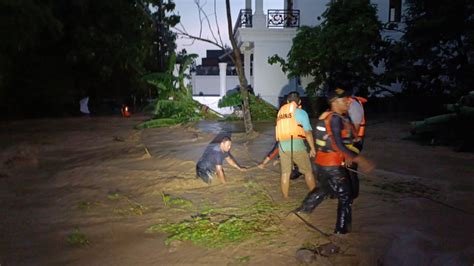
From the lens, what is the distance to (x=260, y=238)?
484 centimetres

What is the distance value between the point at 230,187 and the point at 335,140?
297 cm

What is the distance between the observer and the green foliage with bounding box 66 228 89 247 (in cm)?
519

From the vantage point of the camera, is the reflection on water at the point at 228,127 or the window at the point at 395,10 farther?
the window at the point at 395,10

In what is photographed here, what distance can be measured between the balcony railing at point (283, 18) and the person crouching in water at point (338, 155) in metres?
17.4

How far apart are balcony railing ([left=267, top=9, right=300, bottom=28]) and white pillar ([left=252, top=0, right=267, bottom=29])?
31cm

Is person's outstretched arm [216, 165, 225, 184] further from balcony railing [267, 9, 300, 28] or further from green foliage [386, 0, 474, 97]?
balcony railing [267, 9, 300, 28]

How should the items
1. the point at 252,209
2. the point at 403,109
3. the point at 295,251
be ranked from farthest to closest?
1. the point at 403,109
2. the point at 252,209
3. the point at 295,251

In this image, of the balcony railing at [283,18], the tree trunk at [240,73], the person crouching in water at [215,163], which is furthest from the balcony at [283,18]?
the person crouching in water at [215,163]

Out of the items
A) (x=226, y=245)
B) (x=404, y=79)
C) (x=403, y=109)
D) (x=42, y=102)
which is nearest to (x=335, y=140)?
(x=226, y=245)

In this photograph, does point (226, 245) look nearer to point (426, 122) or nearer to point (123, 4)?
point (426, 122)

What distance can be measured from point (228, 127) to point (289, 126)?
10.1 meters

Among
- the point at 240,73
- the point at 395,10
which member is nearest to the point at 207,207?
the point at 240,73

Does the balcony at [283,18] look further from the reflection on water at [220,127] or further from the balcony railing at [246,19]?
the reflection on water at [220,127]

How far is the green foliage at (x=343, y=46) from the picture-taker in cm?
1638
